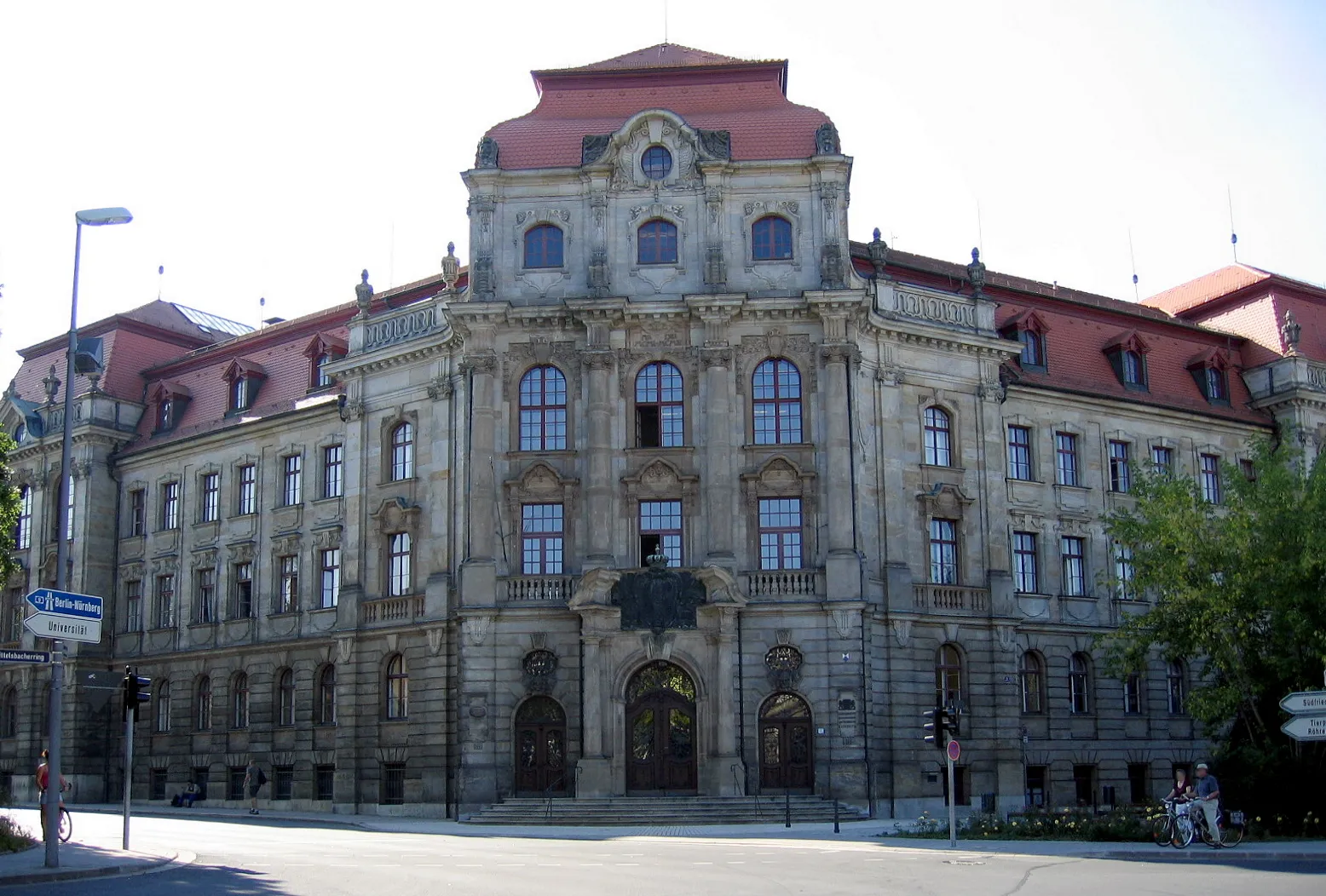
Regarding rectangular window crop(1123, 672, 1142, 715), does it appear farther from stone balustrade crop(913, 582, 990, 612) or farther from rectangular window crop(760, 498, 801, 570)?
rectangular window crop(760, 498, 801, 570)

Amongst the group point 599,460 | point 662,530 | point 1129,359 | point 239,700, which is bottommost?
point 239,700

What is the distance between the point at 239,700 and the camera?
58562mm

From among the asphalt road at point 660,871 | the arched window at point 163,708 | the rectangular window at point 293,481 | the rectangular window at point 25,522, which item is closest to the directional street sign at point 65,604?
the asphalt road at point 660,871

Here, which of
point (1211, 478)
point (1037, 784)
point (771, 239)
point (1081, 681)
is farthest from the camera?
point (1211, 478)

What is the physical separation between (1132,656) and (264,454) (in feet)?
106

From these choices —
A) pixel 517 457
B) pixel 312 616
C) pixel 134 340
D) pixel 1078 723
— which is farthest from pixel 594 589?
pixel 134 340

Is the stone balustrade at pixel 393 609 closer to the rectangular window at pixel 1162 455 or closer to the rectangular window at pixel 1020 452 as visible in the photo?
the rectangular window at pixel 1020 452

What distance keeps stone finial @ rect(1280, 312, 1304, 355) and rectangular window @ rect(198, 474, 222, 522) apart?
4029cm

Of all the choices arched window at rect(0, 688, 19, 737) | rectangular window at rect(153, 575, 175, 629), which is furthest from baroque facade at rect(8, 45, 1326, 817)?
arched window at rect(0, 688, 19, 737)

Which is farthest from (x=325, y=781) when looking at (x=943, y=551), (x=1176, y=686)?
(x=1176, y=686)

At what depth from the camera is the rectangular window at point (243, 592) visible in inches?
2319

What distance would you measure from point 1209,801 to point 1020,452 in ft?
81.2

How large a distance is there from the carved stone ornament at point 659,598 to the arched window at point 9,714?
3099cm

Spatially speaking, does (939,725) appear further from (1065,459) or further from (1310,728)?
(1065,459)
